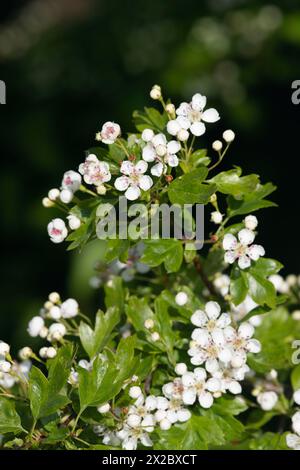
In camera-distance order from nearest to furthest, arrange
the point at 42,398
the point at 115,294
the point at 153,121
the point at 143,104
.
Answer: the point at 42,398 < the point at 153,121 < the point at 115,294 < the point at 143,104

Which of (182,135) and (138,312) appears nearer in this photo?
(182,135)

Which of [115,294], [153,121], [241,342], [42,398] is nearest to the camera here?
[42,398]

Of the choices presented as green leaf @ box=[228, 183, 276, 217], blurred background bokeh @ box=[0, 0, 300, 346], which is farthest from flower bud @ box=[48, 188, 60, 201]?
blurred background bokeh @ box=[0, 0, 300, 346]

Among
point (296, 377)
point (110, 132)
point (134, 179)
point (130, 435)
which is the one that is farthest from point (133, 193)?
point (296, 377)

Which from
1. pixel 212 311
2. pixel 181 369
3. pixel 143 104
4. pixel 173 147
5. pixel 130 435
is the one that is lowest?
pixel 130 435

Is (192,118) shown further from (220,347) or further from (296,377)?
(296,377)

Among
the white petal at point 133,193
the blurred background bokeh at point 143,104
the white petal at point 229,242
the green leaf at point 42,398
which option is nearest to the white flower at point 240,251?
the white petal at point 229,242
